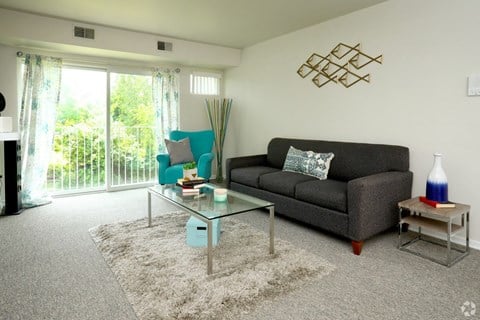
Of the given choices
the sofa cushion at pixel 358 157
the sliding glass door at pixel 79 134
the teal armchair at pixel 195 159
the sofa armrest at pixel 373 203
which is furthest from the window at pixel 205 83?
the sofa armrest at pixel 373 203

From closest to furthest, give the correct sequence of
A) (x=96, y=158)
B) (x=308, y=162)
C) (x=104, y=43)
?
(x=308, y=162) < (x=104, y=43) < (x=96, y=158)

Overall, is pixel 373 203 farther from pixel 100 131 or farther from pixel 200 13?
pixel 100 131

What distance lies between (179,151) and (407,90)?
295cm

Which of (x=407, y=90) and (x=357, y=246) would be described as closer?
(x=357, y=246)

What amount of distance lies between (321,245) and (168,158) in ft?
8.25

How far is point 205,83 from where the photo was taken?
18.6 feet

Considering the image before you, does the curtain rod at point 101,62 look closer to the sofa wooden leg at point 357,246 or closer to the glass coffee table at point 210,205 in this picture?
the glass coffee table at point 210,205

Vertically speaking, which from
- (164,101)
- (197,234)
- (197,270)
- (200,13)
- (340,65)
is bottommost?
(197,270)

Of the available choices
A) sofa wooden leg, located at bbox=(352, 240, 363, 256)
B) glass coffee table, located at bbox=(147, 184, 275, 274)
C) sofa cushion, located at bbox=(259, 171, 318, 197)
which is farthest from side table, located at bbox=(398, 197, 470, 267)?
glass coffee table, located at bbox=(147, 184, 275, 274)

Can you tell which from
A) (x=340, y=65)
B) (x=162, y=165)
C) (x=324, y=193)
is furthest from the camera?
(x=162, y=165)

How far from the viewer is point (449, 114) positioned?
283 centimetres

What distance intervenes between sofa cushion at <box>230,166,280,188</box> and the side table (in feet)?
5.25

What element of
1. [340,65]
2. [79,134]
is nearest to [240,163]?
[340,65]

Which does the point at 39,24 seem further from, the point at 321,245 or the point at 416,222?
the point at 416,222
